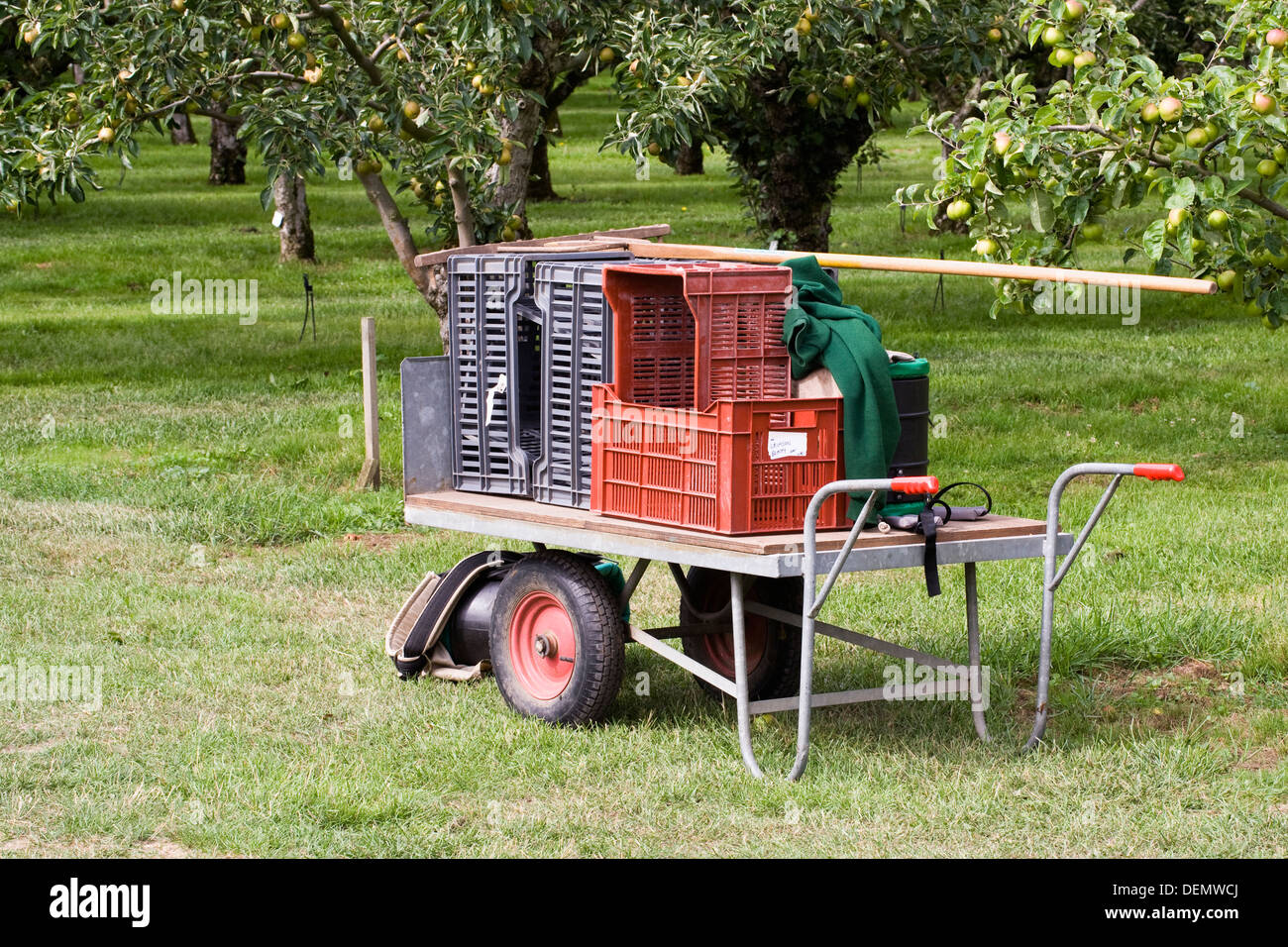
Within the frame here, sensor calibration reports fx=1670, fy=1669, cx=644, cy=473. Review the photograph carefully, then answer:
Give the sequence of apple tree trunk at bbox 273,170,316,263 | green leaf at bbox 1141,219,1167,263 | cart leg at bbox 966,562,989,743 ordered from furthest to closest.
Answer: apple tree trunk at bbox 273,170,316,263 < green leaf at bbox 1141,219,1167,263 < cart leg at bbox 966,562,989,743

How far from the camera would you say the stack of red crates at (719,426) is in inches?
224

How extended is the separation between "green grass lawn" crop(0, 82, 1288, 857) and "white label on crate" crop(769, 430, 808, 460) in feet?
3.61

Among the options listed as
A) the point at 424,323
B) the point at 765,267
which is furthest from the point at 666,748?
the point at 424,323

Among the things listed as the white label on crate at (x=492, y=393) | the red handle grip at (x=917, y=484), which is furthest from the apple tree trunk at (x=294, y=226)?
the red handle grip at (x=917, y=484)

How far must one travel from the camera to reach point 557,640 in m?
6.42

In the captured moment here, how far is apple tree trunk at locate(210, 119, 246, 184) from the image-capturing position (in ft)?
109

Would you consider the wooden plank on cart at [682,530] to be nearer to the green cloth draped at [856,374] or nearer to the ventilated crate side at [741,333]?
the green cloth draped at [856,374]

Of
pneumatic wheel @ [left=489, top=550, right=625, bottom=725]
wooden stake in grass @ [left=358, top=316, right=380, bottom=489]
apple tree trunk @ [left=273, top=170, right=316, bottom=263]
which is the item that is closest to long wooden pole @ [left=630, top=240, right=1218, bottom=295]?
pneumatic wheel @ [left=489, top=550, right=625, bottom=725]

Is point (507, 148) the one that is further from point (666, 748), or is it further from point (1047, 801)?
point (1047, 801)

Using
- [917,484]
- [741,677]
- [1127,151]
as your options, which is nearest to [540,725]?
[741,677]

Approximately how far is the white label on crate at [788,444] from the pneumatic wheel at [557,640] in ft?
3.16

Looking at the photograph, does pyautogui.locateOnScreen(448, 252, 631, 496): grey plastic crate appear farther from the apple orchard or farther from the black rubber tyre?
the apple orchard

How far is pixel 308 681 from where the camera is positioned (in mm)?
6980

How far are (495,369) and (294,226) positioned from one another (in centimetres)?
1786
